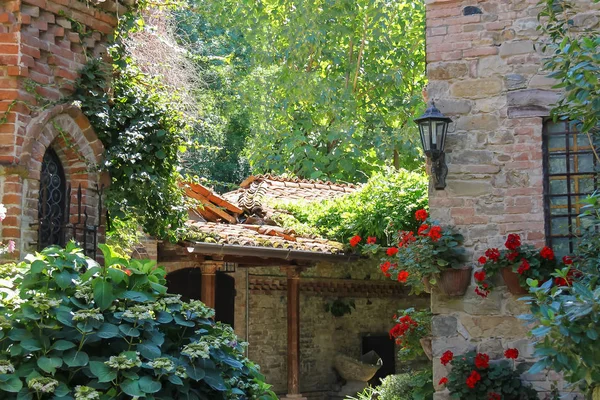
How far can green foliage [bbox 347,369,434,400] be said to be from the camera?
8.00 metres

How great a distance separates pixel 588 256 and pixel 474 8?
2.54m

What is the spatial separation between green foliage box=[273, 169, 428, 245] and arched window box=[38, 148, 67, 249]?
5.24 metres

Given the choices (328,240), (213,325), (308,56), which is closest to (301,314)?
(328,240)

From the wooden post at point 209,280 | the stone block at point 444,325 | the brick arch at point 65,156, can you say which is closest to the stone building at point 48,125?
the brick arch at point 65,156

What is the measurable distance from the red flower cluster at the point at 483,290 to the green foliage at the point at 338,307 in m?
7.06

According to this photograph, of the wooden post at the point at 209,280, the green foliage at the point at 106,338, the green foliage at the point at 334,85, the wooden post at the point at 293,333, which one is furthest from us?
the green foliage at the point at 334,85

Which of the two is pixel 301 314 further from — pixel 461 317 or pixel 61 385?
pixel 61 385

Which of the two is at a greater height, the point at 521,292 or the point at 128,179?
the point at 128,179

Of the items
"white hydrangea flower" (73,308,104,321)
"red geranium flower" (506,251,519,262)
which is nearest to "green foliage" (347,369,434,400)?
"red geranium flower" (506,251,519,262)

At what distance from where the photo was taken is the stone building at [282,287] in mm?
11711

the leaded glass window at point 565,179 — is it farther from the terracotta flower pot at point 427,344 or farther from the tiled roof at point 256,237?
the tiled roof at point 256,237

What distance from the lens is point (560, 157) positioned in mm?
7281

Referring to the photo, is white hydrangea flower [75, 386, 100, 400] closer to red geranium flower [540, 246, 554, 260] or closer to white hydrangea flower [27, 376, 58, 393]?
white hydrangea flower [27, 376, 58, 393]

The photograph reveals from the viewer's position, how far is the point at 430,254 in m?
7.19
